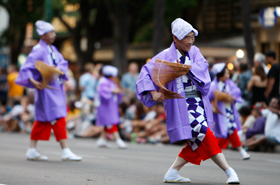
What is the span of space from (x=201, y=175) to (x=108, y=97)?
21.1 ft

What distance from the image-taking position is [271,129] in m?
12.9

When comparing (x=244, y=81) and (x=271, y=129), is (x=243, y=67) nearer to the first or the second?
(x=244, y=81)

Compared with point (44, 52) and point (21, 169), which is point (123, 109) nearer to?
point (44, 52)

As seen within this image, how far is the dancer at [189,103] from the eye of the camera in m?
6.98

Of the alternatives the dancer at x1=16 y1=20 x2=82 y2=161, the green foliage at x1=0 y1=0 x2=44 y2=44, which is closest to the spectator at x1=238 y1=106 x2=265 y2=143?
the dancer at x1=16 y1=20 x2=82 y2=161

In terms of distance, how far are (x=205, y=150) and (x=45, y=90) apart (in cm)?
383

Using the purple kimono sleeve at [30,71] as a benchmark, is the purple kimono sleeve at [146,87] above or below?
below

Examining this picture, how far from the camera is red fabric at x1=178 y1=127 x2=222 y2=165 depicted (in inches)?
274

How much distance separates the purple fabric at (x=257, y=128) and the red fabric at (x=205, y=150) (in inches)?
258

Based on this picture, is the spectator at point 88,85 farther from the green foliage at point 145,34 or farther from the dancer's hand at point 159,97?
the dancer's hand at point 159,97

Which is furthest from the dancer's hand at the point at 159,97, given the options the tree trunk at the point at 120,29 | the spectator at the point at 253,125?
the tree trunk at the point at 120,29

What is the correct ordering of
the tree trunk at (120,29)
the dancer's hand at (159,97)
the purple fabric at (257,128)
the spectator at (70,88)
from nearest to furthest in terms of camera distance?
the dancer's hand at (159,97), the purple fabric at (257,128), the spectator at (70,88), the tree trunk at (120,29)

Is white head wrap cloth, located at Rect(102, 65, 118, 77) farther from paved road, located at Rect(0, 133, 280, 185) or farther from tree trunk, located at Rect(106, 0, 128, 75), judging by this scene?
tree trunk, located at Rect(106, 0, 128, 75)

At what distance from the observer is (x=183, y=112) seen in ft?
23.1
